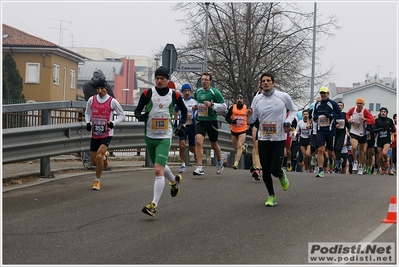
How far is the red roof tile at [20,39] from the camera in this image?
6359 centimetres

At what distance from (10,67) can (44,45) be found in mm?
5886

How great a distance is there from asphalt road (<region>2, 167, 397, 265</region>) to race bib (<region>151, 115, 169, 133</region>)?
1.08 m

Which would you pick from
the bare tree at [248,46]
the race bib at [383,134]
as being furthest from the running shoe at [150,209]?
the bare tree at [248,46]

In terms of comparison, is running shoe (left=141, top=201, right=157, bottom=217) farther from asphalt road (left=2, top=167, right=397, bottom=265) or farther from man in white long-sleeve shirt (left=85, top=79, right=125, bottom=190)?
man in white long-sleeve shirt (left=85, top=79, right=125, bottom=190)

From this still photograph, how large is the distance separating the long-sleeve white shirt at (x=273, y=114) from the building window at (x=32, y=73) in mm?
54795

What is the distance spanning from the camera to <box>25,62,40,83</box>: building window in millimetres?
64062

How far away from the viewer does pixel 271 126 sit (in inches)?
437

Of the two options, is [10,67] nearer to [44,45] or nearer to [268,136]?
[44,45]

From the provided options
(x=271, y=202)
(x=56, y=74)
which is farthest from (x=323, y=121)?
(x=56, y=74)

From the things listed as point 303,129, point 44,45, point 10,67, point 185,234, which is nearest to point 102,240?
point 185,234

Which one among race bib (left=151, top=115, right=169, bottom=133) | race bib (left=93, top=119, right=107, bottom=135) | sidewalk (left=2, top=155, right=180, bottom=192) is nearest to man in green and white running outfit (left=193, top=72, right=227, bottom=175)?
sidewalk (left=2, top=155, right=180, bottom=192)

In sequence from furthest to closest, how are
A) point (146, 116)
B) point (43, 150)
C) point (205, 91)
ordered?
point (205, 91) < point (43, 150) < point (146, 116)

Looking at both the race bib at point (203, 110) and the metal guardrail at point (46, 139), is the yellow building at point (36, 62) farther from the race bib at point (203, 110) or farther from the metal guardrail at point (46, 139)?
the race bib at point (203, 110)

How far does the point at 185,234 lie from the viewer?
336 inches
